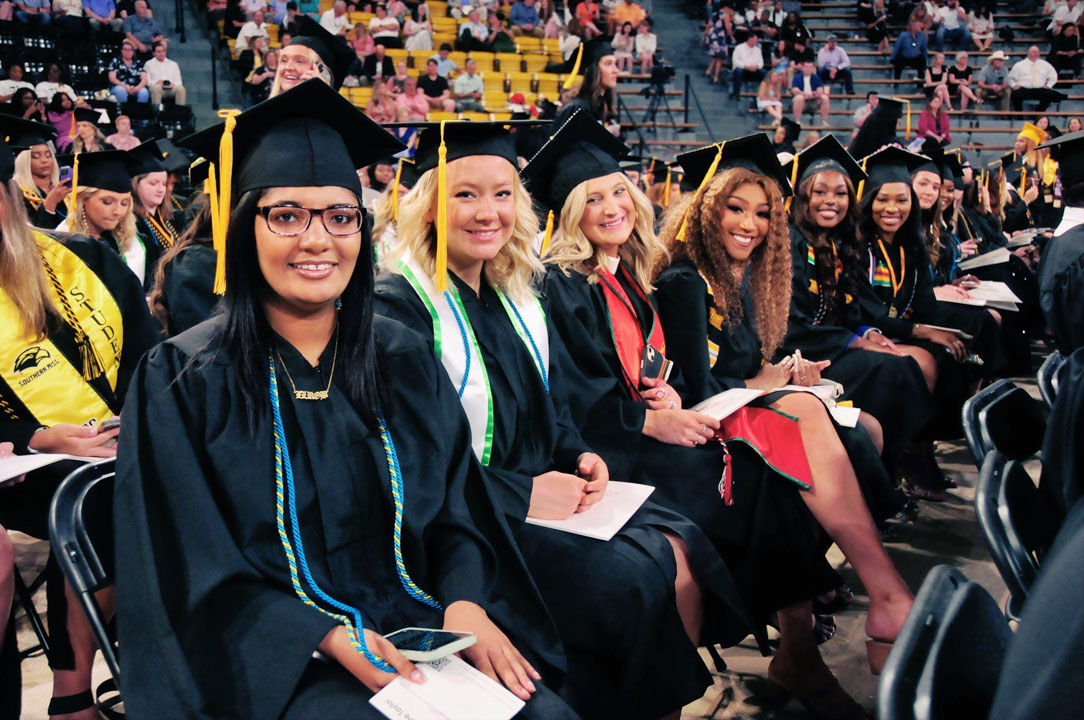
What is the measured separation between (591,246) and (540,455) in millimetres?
976

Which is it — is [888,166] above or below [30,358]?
above

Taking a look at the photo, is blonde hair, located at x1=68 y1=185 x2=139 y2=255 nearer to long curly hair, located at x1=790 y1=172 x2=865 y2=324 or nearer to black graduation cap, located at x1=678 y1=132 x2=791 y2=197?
black graduation cap, located at x1=678 y1=132 x2=791 y2=197

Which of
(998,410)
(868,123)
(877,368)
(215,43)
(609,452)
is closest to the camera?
(998,410)

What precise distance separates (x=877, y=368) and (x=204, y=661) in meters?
3.45

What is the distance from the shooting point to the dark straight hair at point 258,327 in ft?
5.71

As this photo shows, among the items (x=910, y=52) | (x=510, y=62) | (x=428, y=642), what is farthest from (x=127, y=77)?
(x=910, y=52)

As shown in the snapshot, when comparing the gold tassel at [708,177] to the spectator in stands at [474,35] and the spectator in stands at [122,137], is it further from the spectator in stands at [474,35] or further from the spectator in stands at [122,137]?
the spectator in stands at [474,35]

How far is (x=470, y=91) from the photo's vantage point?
14375mm

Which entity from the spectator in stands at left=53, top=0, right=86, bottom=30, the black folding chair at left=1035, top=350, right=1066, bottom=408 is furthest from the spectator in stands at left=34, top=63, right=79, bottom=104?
the black folding chair at left=1035, top=350, right=1066, bottom=408

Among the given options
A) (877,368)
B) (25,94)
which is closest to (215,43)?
(25,94)

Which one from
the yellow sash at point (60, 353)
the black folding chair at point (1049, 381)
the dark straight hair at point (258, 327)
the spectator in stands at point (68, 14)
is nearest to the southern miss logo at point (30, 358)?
the yellow sash at point (60, 353)

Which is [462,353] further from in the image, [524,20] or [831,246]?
[524,20]

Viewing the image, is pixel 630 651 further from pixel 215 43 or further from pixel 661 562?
pixel 215 43

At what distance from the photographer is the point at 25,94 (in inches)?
384
